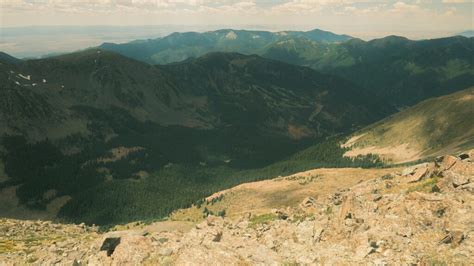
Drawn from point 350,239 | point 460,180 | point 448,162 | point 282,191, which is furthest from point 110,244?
point 282,191

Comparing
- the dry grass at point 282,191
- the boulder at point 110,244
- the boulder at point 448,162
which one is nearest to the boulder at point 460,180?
A: the boulder at point 448,162

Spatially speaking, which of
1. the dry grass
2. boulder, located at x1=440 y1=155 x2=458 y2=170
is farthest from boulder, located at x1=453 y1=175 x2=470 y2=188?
the dry grass

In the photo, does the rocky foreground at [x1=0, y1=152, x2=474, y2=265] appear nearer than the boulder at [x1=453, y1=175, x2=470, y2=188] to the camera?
Yes

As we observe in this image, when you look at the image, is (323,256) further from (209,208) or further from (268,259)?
(209,208)

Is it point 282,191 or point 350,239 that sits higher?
point 350,239

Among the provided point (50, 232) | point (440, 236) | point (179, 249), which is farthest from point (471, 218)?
point (50, 232)

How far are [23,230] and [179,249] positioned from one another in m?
94.3

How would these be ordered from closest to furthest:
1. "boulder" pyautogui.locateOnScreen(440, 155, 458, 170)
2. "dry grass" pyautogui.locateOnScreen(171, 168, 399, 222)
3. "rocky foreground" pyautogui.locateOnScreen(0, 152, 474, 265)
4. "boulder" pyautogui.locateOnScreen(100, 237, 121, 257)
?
"rocky foreground" pyautogui.locateOnScreen(0, 152, 474, 265) → "boulder" pyautogui.locateOnScreen(100, 237, 121, 257) → "boulder" pyautogui.locateOnScreen(440, 155, 458, 170) → "dry grass" pyautogui.locateOnScreen(171, 168, 399, 222)

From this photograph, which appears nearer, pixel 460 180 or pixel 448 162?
pixel 460 180

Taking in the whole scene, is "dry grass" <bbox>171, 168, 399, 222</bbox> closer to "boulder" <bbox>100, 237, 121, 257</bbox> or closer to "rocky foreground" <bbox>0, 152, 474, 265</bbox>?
"rocky foreground" <bbox>0, 152, 474, 265</bbox>

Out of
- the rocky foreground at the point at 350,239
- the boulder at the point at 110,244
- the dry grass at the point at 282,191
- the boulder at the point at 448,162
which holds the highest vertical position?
the boulder at the point at 448,162

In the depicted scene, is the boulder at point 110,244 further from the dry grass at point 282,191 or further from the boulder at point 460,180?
the dry grass at point 282,191

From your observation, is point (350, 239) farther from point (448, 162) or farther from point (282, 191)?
point (282, 191)

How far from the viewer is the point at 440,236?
3381 centimetres
